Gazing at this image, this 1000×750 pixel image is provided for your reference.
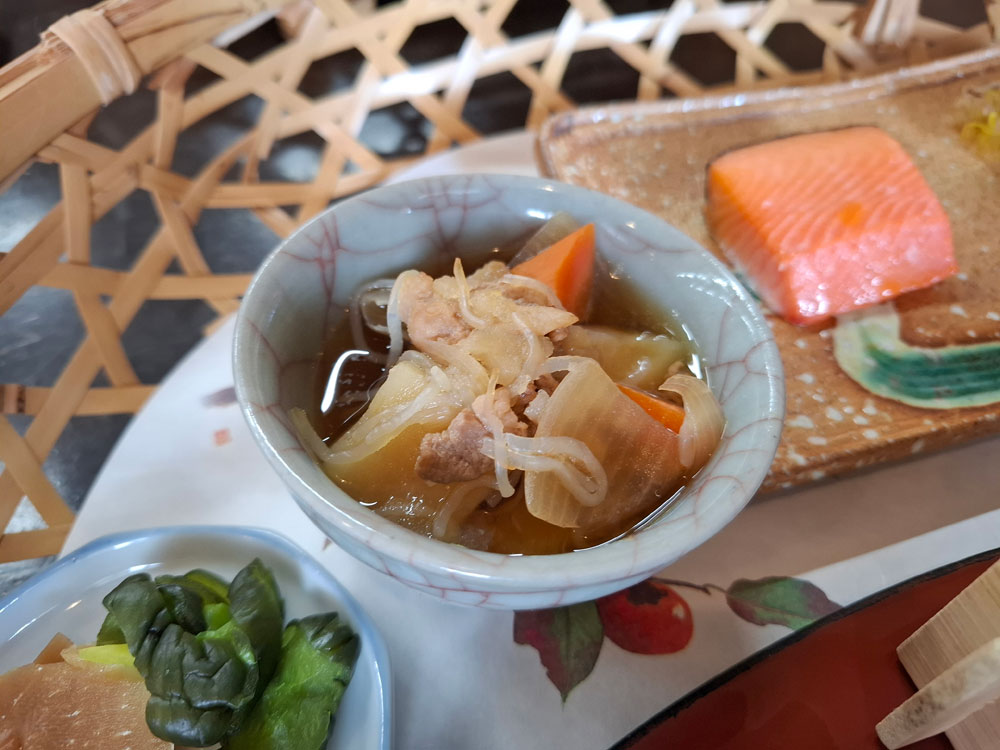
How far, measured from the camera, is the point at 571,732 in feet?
2.84

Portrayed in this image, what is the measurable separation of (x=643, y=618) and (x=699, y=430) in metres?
0.31

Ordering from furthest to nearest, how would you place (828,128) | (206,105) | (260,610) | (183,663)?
(828,128) < (206,105) < (260,610) < (183,663)

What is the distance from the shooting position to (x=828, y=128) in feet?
5.31

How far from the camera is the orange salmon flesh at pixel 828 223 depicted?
4.25 feet

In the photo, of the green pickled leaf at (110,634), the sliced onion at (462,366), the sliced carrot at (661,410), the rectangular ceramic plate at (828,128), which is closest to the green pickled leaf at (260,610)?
the green pickled leaf at (110,634)

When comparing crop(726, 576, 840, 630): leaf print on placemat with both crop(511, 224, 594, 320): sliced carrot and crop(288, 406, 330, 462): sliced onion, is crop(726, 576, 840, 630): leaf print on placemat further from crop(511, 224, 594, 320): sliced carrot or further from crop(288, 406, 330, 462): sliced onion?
crop(288, 406, 330, 462): sliced onion

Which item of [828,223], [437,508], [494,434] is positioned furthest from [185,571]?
[828,223]

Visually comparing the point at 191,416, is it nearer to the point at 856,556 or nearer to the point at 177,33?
the point at 177,33

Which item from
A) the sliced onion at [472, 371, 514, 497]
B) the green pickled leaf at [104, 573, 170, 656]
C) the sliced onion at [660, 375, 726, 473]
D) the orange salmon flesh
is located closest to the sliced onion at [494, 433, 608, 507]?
the sliced onion at [472, 371, 514, 497]

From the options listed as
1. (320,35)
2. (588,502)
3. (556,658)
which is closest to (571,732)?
(556,658)

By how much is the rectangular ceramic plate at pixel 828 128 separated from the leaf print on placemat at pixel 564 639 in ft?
1.13

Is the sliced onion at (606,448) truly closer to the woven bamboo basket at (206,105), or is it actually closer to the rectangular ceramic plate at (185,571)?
the rectangular ceramic plate at (185,571)

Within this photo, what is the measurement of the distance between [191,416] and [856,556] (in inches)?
43.9

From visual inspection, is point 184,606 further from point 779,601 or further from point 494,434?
point 779,601
